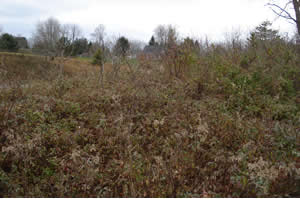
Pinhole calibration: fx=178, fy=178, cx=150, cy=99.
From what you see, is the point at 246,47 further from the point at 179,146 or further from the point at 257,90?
the point at 179,146

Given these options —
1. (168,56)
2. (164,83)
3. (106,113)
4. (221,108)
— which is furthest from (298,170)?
(168,56)

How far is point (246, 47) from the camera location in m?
7.58

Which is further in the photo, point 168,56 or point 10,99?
point 168,56

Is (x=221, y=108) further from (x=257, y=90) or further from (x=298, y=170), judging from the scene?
(x=298, y=170)

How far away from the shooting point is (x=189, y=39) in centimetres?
723

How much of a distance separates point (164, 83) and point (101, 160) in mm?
4179

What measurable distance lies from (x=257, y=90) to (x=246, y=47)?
2.67 m

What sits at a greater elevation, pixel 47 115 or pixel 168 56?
pixel 168 56

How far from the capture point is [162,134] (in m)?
4.00

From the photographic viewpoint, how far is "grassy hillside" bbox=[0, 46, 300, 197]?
2.66 meters

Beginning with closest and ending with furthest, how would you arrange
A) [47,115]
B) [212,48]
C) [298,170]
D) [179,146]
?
[298,170] < [179,146] < [47,115] < [212,48]

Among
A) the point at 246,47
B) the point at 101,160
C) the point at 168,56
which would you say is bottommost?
the point at 101,160

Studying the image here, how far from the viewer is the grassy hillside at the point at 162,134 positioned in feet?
8.74

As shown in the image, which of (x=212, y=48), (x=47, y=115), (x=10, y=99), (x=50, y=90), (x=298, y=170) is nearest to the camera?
(x=298, y=170)
